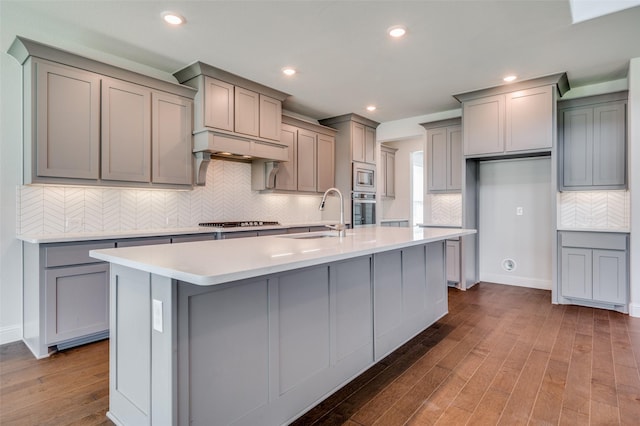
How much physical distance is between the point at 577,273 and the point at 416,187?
3690 mm

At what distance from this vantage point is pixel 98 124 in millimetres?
3119

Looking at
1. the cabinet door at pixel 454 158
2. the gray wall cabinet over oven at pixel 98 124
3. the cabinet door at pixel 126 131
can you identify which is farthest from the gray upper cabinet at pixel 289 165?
the cabinet door at pixel 454 158

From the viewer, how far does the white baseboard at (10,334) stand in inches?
115

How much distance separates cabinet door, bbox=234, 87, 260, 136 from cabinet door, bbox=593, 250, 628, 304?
419 cm

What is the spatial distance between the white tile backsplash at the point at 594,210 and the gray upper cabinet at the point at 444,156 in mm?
1329

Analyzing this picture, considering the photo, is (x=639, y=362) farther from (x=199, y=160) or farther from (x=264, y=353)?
(x=199, y=160)

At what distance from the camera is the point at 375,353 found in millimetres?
2531

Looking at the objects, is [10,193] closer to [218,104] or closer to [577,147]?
[218,104]

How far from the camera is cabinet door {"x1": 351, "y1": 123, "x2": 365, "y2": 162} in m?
5.69

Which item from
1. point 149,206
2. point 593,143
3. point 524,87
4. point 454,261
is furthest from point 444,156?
point 149,206

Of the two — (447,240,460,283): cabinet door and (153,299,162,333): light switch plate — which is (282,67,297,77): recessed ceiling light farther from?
(447,240,460,283): cabinet door

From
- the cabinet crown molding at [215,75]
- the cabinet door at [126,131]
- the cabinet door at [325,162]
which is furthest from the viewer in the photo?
the cabinet door at [325,162]

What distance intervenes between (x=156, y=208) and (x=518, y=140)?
4.31m

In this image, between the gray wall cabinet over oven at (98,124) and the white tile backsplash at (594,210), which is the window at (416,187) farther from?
the gray wall cabinet over oven at (98,124)
